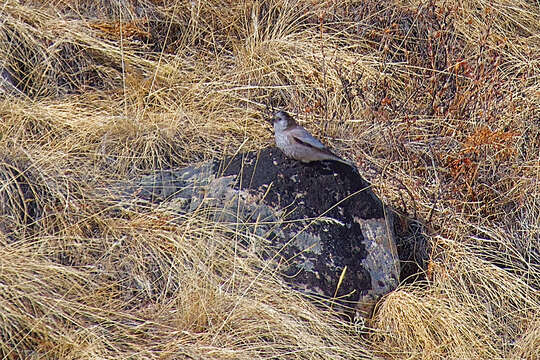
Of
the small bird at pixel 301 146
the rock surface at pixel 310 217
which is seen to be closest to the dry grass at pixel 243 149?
the rock surface at pixel 310 217

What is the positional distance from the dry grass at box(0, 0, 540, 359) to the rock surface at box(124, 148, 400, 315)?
0.10 metres

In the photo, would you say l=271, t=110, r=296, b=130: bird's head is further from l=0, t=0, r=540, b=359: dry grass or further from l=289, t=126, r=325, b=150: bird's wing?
l=0, t=0, r=540, b=359: dry grass

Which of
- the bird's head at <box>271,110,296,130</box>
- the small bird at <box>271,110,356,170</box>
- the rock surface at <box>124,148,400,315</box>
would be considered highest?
the bird's head at <box>271,110,296,130</box>

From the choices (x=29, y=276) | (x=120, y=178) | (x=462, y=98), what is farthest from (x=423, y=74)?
(x=29, y=276)

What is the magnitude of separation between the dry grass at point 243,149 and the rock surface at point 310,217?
96 mm

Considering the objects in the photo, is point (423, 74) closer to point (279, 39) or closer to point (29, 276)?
point (279, 39)

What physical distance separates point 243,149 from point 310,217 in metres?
0.93

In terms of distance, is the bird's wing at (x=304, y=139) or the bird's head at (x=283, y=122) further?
the bird's head at (x=283, y=122)

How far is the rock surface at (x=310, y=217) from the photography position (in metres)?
3.30

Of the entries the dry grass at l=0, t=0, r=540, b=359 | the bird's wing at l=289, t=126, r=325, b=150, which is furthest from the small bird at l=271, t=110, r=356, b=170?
the dry grass at l=0, t=0, r=540, b=359

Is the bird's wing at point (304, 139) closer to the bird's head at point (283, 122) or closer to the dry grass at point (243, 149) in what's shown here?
the bird's head at point (283, 122)

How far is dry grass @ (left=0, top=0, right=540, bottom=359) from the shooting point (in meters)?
3.04

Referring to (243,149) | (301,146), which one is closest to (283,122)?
(301,146)

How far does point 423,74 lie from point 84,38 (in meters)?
2.19
